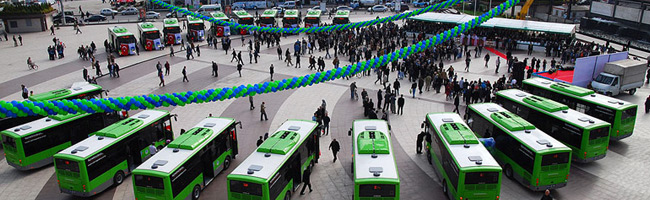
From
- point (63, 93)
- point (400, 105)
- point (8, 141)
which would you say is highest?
point (63, 93)

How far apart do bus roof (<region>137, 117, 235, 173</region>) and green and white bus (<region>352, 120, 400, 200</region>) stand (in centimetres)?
505

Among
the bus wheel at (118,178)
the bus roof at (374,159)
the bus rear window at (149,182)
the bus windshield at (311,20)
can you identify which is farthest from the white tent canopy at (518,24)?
the bus rear window at (149,182)

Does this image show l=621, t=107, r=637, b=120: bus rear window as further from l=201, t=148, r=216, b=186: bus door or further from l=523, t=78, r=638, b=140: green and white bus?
l=201, t=148, r=216, b=186: bus door

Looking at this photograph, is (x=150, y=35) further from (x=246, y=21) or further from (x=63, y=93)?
(x=63, y=93)

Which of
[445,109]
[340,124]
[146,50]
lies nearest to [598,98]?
[445,109]

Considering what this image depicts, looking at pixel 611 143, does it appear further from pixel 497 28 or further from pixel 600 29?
pixel 600 29

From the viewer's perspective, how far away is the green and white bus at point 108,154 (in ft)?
48.3

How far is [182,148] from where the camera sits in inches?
583

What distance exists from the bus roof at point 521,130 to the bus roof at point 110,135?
1284 cm

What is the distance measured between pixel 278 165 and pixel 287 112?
1035 cm

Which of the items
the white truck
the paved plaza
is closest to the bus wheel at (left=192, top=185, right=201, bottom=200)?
the paved plaza

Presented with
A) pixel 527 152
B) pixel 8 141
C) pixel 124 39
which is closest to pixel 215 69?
pixel 124 39

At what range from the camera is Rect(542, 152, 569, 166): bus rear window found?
47.9ft

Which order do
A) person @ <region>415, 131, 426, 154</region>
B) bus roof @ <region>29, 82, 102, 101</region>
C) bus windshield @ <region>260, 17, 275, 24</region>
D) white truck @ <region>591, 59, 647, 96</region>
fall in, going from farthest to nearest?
bus windshield @ <region>260, 17, 275, 24</region>
white truck @ <region>591, 59, 647, 96</region>
bus roof @ <region>29, 82, 102, 101</region>
person @ <region>415, 131, 426, 154</region>
